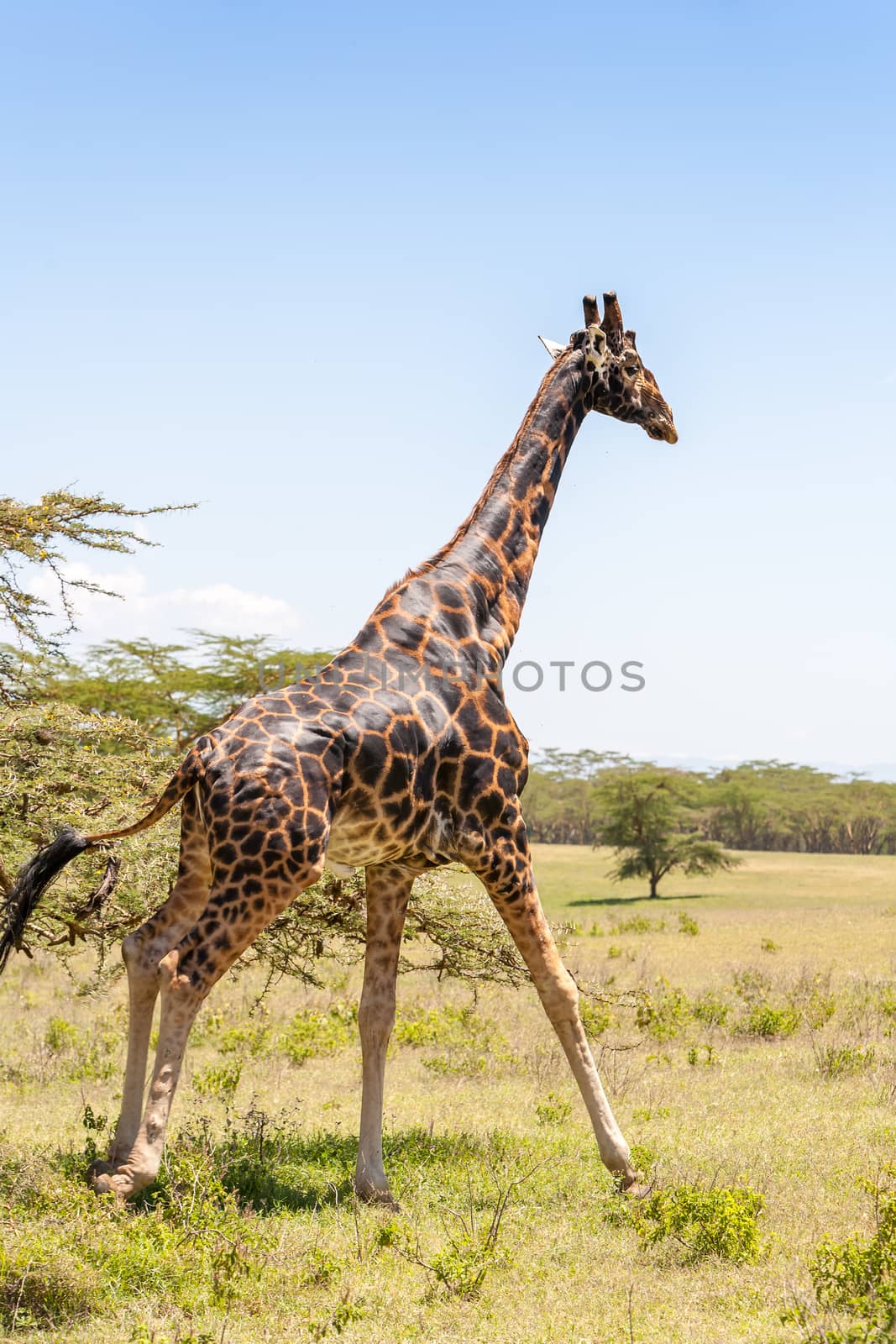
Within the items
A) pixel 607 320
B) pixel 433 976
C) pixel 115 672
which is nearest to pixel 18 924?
pixel 607 320

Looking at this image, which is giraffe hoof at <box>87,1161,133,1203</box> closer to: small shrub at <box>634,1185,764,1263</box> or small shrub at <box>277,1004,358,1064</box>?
small shrub at <box>634,1185,764,1263</box>

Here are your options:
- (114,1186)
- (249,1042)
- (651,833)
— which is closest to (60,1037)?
(249,1042)

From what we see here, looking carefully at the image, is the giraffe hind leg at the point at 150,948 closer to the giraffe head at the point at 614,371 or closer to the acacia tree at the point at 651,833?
the giraffe head at the point at 614,371

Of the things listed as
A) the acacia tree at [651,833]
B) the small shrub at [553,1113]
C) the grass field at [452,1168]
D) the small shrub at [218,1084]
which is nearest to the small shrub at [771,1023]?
the grass field at [452,1168]

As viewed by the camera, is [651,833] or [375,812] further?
[651,833]

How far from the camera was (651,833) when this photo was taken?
123 ft

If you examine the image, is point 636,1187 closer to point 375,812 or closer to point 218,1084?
point 375,812

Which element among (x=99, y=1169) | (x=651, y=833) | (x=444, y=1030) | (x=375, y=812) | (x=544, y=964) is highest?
(x=375, y=812)

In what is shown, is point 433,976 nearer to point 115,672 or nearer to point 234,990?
point 234,990

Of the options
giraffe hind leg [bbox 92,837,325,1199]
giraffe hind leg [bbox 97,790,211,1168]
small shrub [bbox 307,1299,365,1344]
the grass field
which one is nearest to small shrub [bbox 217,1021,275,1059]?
the grass field

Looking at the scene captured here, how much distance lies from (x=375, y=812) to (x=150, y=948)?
4.21ft

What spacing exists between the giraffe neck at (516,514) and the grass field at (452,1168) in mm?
2992

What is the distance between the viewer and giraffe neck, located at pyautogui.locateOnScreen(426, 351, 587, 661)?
6801mm

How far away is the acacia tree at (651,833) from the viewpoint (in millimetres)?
36656
